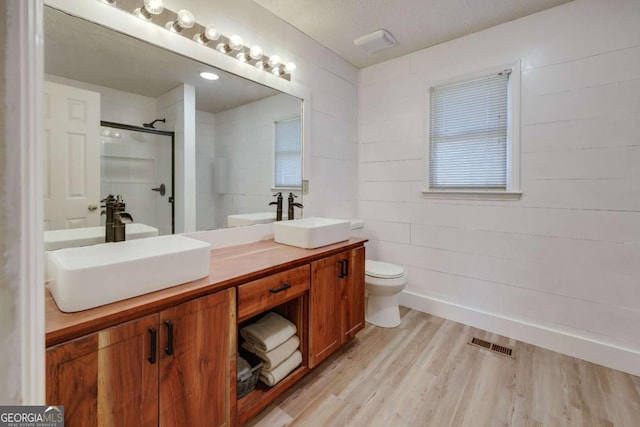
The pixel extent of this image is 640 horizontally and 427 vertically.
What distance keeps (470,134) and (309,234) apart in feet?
5.47

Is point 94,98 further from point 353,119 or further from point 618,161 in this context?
point 618,161

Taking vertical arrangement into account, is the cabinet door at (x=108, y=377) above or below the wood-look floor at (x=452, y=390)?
above

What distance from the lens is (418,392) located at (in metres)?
1.66

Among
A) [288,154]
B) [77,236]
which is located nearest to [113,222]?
[77,236]

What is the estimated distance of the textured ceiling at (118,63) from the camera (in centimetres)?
122

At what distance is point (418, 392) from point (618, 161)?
1.94 metres

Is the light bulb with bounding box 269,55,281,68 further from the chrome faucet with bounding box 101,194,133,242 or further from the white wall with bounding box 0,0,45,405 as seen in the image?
the white wall with bounding box 0,0,45,405

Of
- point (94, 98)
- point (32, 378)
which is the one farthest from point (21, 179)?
point (94, 98)

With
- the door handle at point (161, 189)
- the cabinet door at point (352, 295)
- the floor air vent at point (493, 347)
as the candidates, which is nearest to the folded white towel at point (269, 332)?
the cabinet door at point (352, 295)

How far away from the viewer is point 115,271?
0.94 metres

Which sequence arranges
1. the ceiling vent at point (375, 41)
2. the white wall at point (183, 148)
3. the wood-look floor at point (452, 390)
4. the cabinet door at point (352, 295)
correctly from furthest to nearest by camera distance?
the ceiling vent at point (375, 41), the cabinet door at point (352, 295), the white wall at point (183, 148), the wood-look floor at point (452, 390)

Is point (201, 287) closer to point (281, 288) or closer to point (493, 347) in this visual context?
point (281, 288)

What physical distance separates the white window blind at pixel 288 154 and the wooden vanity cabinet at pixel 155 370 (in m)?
1.21

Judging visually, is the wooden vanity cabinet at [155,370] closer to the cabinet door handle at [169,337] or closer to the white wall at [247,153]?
the cabinet door handle at [169,337]
